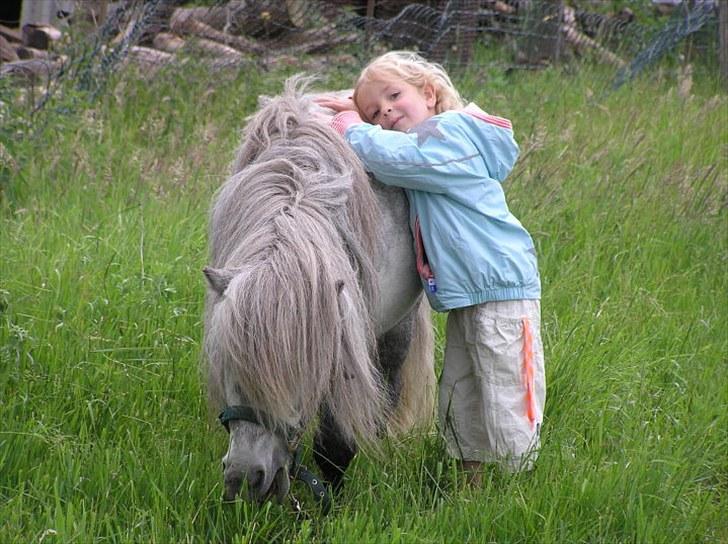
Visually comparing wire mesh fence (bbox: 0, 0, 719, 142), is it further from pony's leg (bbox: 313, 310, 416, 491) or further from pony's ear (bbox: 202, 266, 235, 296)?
pony's ear (bbox: 202, 266, 235, 296)

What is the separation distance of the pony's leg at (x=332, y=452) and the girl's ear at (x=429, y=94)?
1131mm

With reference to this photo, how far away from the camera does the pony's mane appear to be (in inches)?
97.9

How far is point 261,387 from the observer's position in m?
2.48

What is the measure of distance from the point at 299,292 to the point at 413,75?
107 cm

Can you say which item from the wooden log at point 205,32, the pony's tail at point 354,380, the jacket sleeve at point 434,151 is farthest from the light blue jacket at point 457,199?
the wooden log at point 205,32

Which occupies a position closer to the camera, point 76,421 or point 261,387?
point 261,387

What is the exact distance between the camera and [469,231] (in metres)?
3.16

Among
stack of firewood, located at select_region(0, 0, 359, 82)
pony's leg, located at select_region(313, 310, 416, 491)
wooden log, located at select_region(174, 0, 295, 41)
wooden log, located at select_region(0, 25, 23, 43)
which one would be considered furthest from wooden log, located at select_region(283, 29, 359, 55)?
pony's leg, located at select_region(313, 310, 416, 491)

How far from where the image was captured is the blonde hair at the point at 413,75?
326cm

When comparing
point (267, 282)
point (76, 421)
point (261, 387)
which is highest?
point (267, 282)

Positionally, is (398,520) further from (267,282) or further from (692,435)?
(692,435)

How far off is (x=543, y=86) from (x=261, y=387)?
21.5ft

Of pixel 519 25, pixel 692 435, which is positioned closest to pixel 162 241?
pixel 692 435

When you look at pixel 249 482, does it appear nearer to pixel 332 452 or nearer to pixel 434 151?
pixel 332 452
